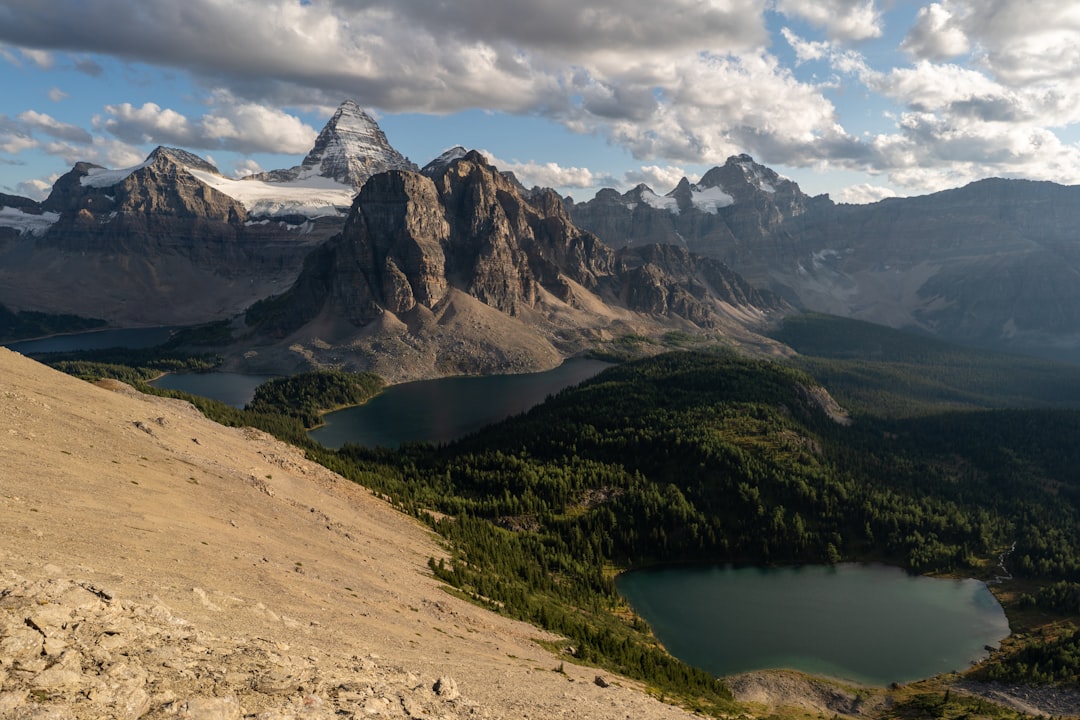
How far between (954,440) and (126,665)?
216 metres

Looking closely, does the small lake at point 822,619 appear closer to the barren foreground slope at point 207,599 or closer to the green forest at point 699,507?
the green forest at point 699,507

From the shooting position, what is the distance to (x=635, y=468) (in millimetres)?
149375

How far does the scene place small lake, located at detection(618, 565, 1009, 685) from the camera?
291 ft

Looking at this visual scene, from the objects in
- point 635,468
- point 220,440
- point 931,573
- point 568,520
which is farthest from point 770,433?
point 220,440

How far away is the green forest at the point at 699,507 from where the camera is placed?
84.6m

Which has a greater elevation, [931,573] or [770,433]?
[770,433]

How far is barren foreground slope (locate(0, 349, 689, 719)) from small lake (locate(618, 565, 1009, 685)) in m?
36.9

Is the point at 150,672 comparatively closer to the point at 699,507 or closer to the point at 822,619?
the point at 822,619

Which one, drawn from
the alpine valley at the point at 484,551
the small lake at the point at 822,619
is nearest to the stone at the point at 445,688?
the alpine valley at the point at 484,551

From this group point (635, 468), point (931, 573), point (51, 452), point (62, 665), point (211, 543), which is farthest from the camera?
point (635, 468)

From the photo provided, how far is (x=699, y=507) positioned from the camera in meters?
131

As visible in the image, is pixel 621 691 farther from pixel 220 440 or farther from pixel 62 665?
pixel 220 440

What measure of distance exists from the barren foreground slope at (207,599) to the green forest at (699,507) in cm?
1598

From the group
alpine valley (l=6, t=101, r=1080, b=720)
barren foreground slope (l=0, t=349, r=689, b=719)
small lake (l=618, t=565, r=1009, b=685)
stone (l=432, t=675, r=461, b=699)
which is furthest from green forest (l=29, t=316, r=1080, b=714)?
stone (l=432, t=675, r=461, b=699)
